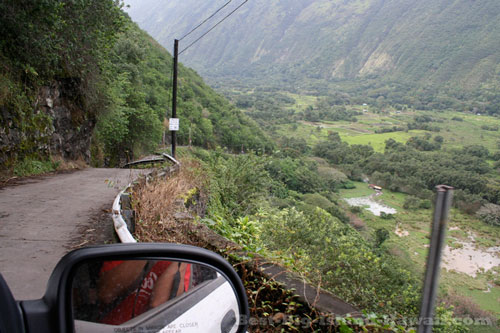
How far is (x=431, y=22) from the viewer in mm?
166500

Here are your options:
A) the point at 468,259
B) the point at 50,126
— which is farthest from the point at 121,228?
the point at 468,259

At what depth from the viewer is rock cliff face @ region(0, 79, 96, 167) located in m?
10.1

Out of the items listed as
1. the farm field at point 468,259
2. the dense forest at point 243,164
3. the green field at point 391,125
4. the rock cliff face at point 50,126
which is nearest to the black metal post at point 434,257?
the dense forest at point 243,164

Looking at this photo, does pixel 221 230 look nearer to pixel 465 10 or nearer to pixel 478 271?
pixel 478 271

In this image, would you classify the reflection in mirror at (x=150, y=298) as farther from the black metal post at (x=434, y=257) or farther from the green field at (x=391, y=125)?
the green field at (x=391, y=125)

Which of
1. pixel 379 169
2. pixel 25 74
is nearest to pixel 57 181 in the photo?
pixel 25 74

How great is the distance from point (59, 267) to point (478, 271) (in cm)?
2157

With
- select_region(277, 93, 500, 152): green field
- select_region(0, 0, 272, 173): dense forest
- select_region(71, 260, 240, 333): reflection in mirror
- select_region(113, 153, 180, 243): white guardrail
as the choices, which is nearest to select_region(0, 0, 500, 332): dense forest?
select_region(0, 0, 272, 173): dense forest

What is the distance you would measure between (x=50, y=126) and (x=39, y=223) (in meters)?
8.80

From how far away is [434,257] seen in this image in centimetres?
144

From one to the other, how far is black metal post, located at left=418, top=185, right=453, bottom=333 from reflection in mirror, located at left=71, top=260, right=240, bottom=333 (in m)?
0.89

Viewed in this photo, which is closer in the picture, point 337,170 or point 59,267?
point 59,267

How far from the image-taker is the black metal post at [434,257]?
4.52 ft

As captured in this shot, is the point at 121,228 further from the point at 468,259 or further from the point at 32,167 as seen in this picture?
the point at 468,259
